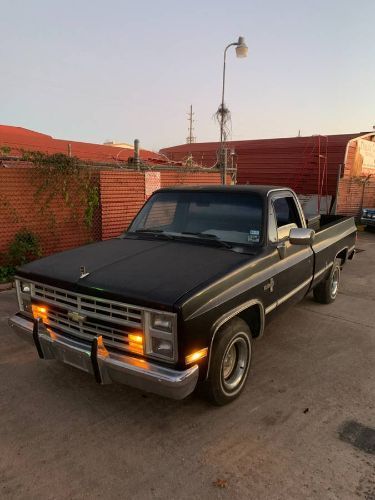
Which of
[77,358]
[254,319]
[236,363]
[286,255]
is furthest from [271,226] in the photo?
[77,358]

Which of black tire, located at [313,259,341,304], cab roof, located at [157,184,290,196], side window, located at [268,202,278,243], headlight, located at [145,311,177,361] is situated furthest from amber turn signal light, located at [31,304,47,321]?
black tire, located at [313,259,341,304]

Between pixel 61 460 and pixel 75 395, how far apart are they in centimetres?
81

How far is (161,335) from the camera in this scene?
2.69 m

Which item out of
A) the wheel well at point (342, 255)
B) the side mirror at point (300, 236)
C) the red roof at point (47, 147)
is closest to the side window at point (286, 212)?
the side mirror at point (300, 236)

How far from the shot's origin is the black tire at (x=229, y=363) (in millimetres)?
3033

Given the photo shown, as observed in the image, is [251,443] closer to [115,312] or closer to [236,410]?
[236,410]

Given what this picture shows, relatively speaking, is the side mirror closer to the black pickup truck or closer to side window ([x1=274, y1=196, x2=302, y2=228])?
the black pickup truck

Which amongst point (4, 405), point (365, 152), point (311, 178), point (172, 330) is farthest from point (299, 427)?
point (365, 152)

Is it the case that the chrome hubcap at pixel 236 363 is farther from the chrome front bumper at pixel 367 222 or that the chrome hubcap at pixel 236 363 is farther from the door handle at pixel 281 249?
the chrome front bumper at pixel 367 222

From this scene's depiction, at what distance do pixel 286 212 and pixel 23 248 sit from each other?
184 inches

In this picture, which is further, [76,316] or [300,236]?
[300,236]

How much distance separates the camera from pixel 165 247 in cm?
374

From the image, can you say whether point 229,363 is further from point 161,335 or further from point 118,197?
point 118,197

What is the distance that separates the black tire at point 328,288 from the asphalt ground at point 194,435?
1.64 meters
